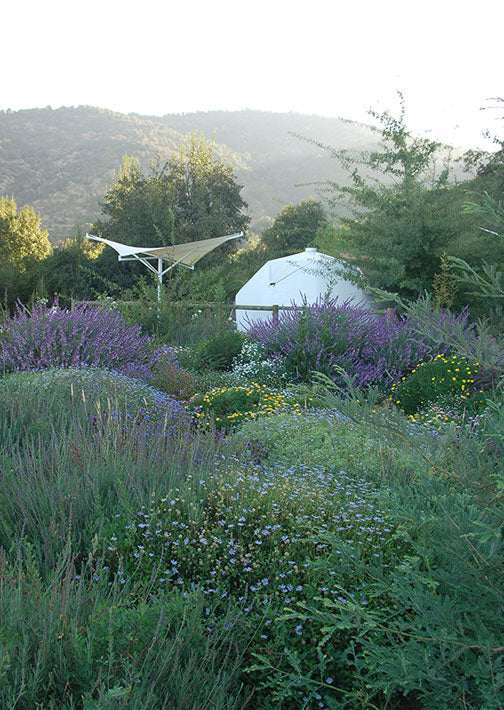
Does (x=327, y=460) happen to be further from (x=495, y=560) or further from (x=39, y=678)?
(x=39, y=678)

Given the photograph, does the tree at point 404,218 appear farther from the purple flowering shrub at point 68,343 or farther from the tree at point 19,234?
the tree at point 19,234

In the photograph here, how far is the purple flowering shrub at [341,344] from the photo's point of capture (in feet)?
27.1

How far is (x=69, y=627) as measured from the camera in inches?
71.4

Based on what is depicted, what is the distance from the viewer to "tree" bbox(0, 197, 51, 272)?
35.2 metres

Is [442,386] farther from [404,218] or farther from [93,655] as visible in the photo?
[404,218]

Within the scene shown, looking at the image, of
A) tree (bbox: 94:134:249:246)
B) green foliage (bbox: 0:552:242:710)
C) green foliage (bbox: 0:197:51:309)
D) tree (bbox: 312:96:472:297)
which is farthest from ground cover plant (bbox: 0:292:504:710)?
tree (bbox: 94:134:249:246)

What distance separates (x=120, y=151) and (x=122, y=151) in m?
0.52

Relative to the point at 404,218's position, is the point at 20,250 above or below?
below

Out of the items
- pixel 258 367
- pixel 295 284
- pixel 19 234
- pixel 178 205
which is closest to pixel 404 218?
pixel 295 284

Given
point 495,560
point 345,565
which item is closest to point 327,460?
point 345,565

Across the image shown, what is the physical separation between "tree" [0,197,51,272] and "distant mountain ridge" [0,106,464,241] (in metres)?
13.9

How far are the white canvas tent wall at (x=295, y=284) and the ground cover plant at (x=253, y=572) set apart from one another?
1174 centimetres

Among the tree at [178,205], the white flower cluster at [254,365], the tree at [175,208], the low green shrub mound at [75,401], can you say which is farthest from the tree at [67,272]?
the low green shrub mound at [75,401]

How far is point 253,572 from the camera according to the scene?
2707 millimetres
